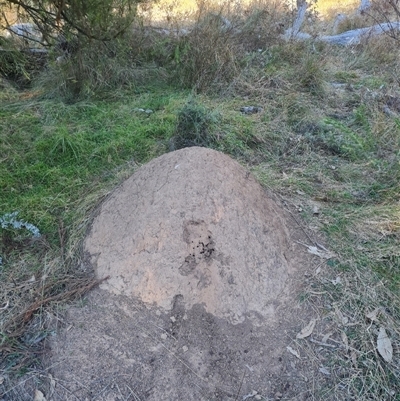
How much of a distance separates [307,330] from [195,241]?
0.69 meters

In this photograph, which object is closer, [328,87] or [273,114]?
[273,114]

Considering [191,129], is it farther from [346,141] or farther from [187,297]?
[187,297]

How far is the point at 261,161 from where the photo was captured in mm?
3469

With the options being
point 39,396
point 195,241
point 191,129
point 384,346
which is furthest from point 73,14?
point 384,346

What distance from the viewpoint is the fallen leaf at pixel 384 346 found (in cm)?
187

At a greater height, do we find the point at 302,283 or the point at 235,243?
the point at 235,243

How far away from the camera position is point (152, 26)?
18.6 feet

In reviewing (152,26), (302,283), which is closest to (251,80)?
(152,26)

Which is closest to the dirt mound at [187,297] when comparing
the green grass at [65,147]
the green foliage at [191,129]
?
the green grass at [65,147]

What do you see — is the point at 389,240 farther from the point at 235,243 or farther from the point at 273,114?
the point at 273,114

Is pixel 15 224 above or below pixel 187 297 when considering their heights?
above

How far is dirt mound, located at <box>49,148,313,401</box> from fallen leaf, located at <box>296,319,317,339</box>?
0.03 metres

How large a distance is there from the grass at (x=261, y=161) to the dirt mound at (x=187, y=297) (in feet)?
0.48

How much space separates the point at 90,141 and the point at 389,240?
8.37 ft
